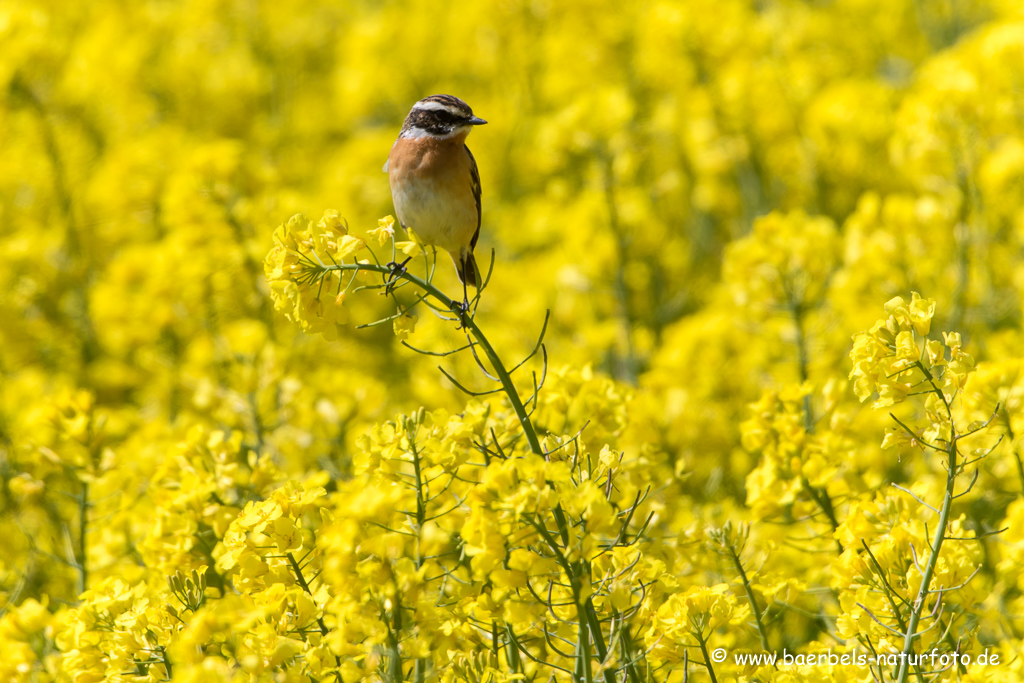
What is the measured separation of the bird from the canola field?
29 cm

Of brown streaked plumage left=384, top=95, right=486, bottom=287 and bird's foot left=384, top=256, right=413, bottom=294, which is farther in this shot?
brown streaked plumage left=384, top=95, right=486, bottom=287

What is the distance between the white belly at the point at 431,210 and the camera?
351 centimetres

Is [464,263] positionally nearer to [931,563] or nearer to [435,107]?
[435,107]

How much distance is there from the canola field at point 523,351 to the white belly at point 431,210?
0.27m

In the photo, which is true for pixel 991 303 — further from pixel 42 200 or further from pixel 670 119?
pixel 42 200

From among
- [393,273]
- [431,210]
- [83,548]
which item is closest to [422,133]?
[431,210]

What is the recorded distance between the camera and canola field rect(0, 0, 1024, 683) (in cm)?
237

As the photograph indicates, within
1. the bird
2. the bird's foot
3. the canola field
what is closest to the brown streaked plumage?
the bird

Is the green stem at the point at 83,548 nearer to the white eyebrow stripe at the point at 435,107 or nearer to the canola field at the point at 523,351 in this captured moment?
the canola field at the point at 523,351

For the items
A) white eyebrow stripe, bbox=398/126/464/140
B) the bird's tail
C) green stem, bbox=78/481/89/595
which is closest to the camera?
green stem, bbox=78/481/89/595

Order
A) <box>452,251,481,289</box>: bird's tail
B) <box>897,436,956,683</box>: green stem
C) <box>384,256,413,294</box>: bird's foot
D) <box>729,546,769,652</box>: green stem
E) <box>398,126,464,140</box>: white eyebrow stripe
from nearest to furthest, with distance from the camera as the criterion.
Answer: <box>897,436,956,683</box>: green stem → <box>384,256,413,294</box>: bird's foot → <box>729,546,769,652</box>: green stem → <box>398,126,464,140</box>: white eyebrow stripe → <box>452,251,481,289</box>: bird's tail

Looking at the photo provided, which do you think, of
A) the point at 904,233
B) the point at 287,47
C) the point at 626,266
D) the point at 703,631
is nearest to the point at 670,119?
the point at 626,266

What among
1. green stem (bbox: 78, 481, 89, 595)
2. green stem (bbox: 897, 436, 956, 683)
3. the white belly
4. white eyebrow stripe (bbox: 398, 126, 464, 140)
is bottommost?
green stem (bbox: 897, 436, 956, 683)

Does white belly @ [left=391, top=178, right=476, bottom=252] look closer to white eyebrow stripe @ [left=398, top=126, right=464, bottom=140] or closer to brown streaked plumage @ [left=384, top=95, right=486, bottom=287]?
brown streaked plumage @ [left=384, top=95, right=486, bottom=287]
